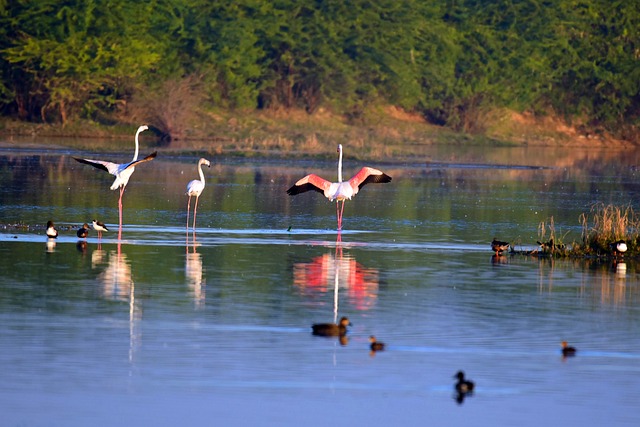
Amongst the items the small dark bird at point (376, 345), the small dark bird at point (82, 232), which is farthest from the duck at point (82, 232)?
the small dark bird at point (376, 345)

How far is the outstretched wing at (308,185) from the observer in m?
22.0

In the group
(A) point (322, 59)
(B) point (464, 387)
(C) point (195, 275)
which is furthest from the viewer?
(A) point (322, 59)

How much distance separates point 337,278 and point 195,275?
1.67 meters

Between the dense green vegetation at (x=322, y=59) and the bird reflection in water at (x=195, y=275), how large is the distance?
111ft

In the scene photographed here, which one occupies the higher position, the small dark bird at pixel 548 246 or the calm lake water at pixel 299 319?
the small dark bird at pixel 548 246

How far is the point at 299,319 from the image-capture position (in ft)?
44.2

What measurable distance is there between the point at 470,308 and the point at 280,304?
6.46ft

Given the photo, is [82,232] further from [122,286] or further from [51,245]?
[122,286]

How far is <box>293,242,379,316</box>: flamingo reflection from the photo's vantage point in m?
15.2

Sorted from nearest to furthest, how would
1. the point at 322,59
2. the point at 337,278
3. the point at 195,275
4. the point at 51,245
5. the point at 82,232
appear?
the point at 195,275 < the point at 337,278 < the point at 51,245 < the point at 82,232 < the point at 322,59

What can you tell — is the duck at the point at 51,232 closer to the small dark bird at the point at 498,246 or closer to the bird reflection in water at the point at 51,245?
the bird reflection in water at the point at 51,245

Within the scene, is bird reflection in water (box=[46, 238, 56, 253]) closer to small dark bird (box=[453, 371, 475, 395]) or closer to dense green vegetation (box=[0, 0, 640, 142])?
small dark bird (box=[453, 371, 475, 395])

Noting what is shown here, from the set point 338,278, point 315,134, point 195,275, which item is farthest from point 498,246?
point 315,134

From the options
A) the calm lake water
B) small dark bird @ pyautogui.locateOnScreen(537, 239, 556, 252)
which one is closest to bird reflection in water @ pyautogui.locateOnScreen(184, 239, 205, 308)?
the calm lake water
